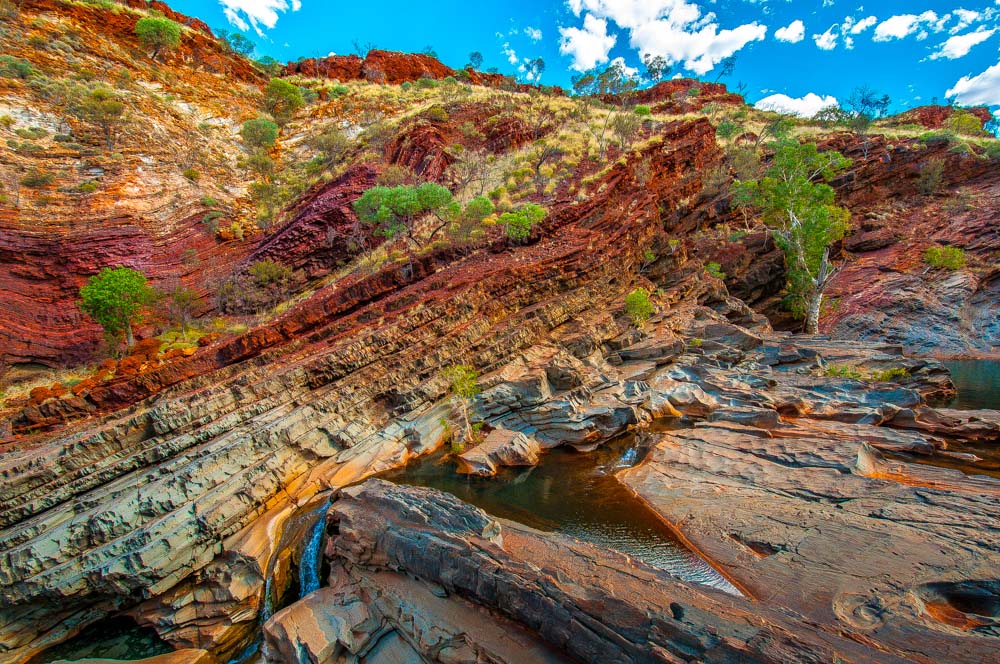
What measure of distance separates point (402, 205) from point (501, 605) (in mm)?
25989

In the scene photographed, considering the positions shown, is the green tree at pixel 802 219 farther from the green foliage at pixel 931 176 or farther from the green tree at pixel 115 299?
the green tree at pixel 115 299

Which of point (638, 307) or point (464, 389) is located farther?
point (638, 307)

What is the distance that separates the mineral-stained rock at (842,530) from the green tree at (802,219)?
23.6 meters

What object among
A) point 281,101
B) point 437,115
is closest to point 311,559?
point 437,115

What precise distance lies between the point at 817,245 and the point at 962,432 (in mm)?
21867

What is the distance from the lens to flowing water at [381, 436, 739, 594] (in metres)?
10.1

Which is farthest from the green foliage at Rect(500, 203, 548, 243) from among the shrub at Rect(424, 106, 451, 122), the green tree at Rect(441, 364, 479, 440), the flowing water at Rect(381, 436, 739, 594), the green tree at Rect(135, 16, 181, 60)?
the green tree at Rect(135, 16, 181, 60)

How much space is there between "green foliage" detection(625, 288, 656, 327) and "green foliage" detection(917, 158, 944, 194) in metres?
38.6

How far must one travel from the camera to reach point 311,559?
11.4 meters

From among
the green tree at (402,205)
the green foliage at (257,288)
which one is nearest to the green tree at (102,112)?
the green foliage at (257,288)

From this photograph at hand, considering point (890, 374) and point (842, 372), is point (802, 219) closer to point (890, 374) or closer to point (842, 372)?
point (890, 374)

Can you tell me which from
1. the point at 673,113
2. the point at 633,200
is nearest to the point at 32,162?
the point at 633,200

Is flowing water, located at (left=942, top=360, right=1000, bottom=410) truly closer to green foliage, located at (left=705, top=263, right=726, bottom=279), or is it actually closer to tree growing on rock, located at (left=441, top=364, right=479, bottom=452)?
green foliage, located at (left=705, top=263, right=726, bottom=279)

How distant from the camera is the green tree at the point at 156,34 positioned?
46906mm
